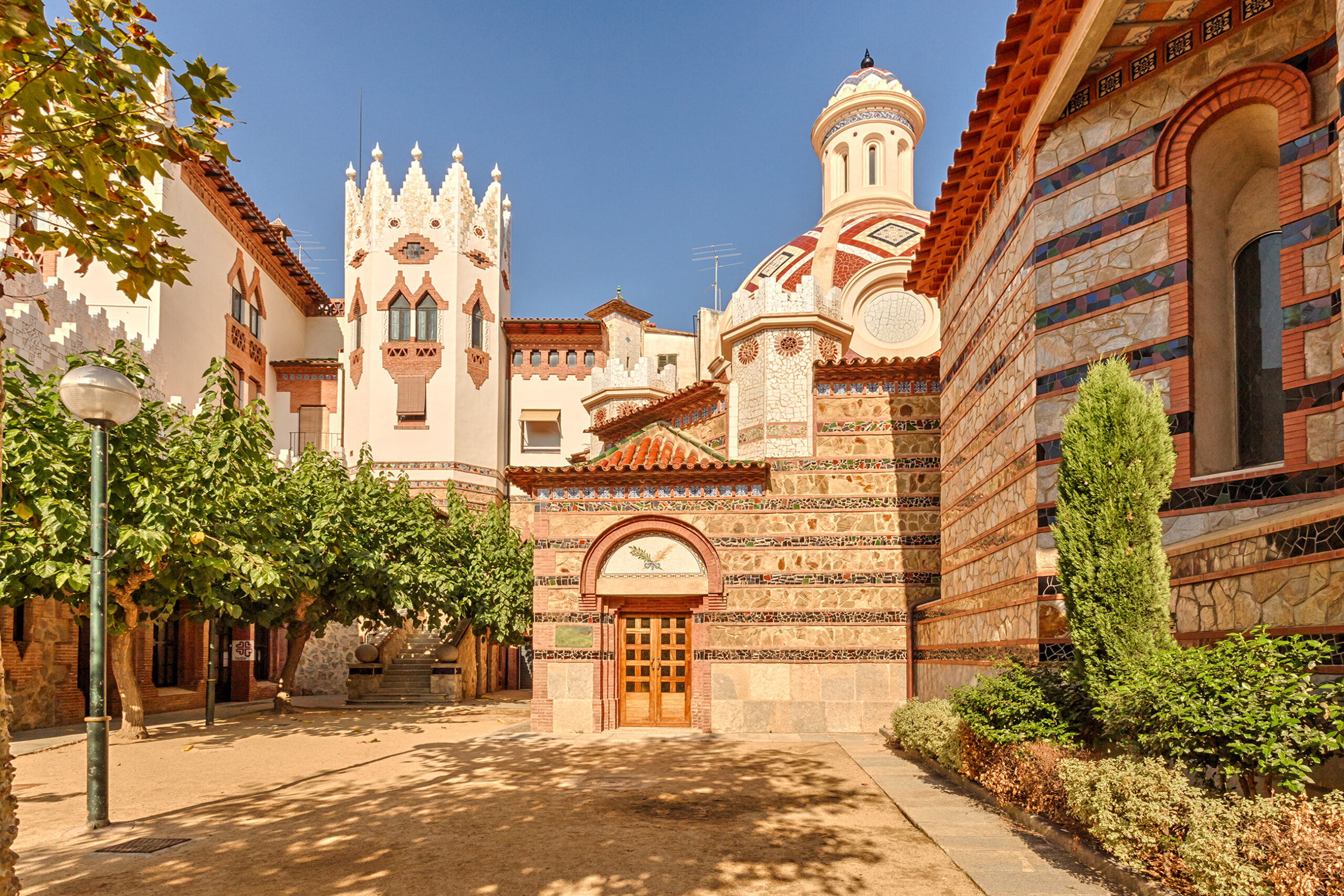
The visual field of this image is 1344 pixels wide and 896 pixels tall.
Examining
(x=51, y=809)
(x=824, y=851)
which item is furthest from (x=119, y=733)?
(x=824, y=851)

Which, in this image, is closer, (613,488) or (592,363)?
(613,488)

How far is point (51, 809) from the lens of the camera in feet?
29.5

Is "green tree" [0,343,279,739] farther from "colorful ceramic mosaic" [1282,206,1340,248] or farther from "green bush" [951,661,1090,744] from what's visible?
"colorful ceramic mosaic" [1282,206,1340,248]

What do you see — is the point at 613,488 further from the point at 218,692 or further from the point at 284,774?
the point at 218,692

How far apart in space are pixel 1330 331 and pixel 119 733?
16880 millimetres

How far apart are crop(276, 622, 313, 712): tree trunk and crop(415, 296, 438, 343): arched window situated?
11.9 meters

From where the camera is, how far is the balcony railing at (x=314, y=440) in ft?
98.5

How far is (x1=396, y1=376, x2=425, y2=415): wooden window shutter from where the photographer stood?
1155 inches

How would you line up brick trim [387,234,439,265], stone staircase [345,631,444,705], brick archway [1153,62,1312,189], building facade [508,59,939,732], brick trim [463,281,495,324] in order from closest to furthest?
brick archway [1153,62,1312,189] → building facade [508,59,939,732] → stone staircase [345,631,444,705] → brick trim [387,234,439,265] → brick trim [463,281,495,324]

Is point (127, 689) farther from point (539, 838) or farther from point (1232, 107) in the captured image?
point (1232, 107)

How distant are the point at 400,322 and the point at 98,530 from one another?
73.4ft

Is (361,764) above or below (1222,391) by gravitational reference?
below

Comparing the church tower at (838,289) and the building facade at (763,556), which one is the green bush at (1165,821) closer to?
the building facade at (763,556)

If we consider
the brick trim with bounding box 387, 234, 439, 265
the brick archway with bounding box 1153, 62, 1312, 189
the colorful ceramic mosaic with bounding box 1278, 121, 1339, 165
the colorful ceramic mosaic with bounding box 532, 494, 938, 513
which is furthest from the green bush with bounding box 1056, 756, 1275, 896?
the brick trim with bounding box 387, 234, 439, 265
